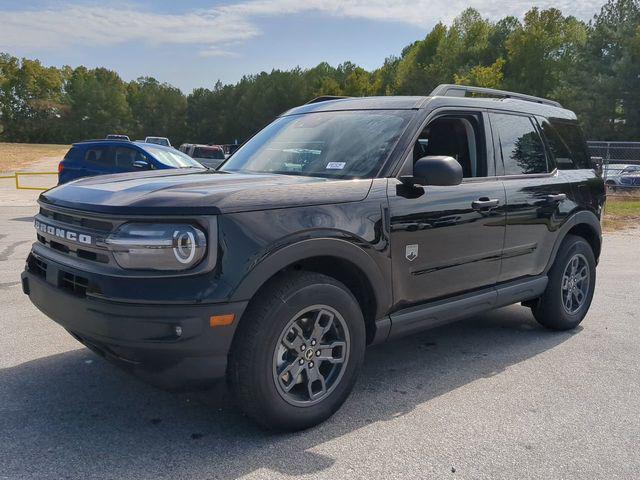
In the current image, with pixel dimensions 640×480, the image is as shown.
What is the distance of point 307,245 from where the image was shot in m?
3.14

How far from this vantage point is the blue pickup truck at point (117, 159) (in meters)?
12.2

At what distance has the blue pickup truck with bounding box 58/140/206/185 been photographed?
40.1 ft

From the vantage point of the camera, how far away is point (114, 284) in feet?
9.36

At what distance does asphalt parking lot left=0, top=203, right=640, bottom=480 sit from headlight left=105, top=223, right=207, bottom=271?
3.21 feet

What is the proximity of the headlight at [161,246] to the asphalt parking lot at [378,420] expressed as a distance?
3.21 ft

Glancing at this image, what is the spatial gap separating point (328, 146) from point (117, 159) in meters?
9.69

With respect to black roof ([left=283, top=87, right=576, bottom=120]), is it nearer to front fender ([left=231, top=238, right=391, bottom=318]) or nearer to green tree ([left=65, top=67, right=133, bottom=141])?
front fender ([left=231, top=238, right=391, bottom=318])

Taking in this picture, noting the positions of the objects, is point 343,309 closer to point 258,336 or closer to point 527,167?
point 258,336

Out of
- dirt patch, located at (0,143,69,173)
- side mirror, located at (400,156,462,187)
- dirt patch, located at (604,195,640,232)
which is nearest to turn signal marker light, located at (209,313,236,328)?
side mirror, located at (400,156,462,187)

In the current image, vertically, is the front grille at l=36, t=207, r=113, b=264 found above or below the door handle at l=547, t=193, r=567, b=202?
below

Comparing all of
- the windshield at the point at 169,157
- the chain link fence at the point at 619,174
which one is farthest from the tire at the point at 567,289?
the chain link fence at the point at 619,174

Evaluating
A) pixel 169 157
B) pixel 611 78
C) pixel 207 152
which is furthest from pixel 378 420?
pixel 611 78

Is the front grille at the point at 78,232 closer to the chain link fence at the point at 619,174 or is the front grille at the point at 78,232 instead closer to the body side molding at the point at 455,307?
the body side molding at the point at 455,307

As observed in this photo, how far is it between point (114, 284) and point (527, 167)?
336 cm
